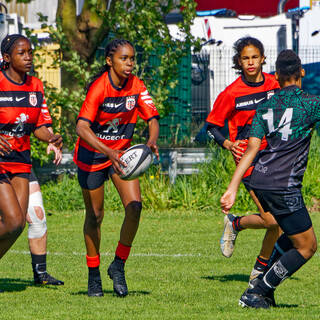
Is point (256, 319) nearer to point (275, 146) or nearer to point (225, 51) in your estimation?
point (275, 146)

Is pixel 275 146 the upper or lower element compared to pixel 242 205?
upper

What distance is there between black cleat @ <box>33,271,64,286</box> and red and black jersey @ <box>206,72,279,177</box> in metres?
2.19

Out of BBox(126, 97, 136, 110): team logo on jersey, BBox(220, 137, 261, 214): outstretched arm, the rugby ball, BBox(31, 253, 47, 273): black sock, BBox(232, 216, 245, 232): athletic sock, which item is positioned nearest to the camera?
BBox(220, 137, 261, 214): outstretched arm

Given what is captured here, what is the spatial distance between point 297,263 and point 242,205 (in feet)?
25.1

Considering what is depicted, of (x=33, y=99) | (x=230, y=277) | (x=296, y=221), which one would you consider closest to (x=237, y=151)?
(x=296, y=221)

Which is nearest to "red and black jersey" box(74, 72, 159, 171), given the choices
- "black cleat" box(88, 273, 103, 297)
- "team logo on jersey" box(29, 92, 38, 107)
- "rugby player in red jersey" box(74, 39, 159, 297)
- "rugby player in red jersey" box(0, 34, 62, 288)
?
"rugby player in red jersey" box(74, 39, 159, 297)

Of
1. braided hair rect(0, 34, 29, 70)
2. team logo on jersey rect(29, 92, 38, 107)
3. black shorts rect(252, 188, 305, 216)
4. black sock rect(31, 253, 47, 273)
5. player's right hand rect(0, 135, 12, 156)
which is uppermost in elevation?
braided hair rect(0, 34, 29, 70)

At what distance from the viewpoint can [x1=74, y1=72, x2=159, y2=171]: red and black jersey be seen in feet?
22.5

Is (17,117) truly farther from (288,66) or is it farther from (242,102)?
(288,66)

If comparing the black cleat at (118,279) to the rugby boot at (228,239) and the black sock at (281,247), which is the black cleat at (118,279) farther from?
the rugby boot at (228,239)

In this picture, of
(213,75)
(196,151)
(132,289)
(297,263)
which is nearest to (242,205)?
(196,151)

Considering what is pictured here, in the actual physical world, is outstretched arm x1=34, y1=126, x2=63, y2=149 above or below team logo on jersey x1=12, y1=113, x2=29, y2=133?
below

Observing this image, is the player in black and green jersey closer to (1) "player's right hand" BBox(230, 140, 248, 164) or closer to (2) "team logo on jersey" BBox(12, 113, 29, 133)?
(1) "player's right hand" BBox(230, 140, 248, 164)

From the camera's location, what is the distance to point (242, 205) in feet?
44.4
